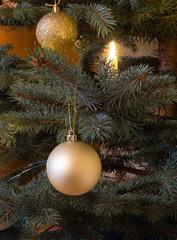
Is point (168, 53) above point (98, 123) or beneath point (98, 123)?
above

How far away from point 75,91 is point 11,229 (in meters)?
0.32

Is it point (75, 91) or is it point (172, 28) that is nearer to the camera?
point (75, 91)

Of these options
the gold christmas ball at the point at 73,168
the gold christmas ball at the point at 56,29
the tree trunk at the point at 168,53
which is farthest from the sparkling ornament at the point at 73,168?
the tree trunk at the point at 168,53

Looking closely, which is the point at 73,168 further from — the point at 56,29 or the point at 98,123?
the point at 56,29

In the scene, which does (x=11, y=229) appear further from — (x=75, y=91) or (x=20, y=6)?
(x=20, y=6)

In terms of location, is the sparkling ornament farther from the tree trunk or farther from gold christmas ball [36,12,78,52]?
the tree trunk

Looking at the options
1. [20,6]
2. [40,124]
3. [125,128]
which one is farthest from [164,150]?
[20,6]

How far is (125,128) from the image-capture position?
16.9 inches

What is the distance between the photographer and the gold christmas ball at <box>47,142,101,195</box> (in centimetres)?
35

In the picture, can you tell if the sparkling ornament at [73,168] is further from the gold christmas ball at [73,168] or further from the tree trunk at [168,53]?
the tree trunk at [168,53]

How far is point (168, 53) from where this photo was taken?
2.34 ft

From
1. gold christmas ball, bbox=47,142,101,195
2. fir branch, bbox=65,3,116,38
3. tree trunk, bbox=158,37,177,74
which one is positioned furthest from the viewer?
tree trunk, bbox=158,37,177,74

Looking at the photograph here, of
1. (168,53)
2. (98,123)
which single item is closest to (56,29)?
(98,123)

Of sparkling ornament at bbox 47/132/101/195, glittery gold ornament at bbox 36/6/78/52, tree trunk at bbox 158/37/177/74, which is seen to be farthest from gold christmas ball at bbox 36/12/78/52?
tree trunk at bbox 158/37/177/74
